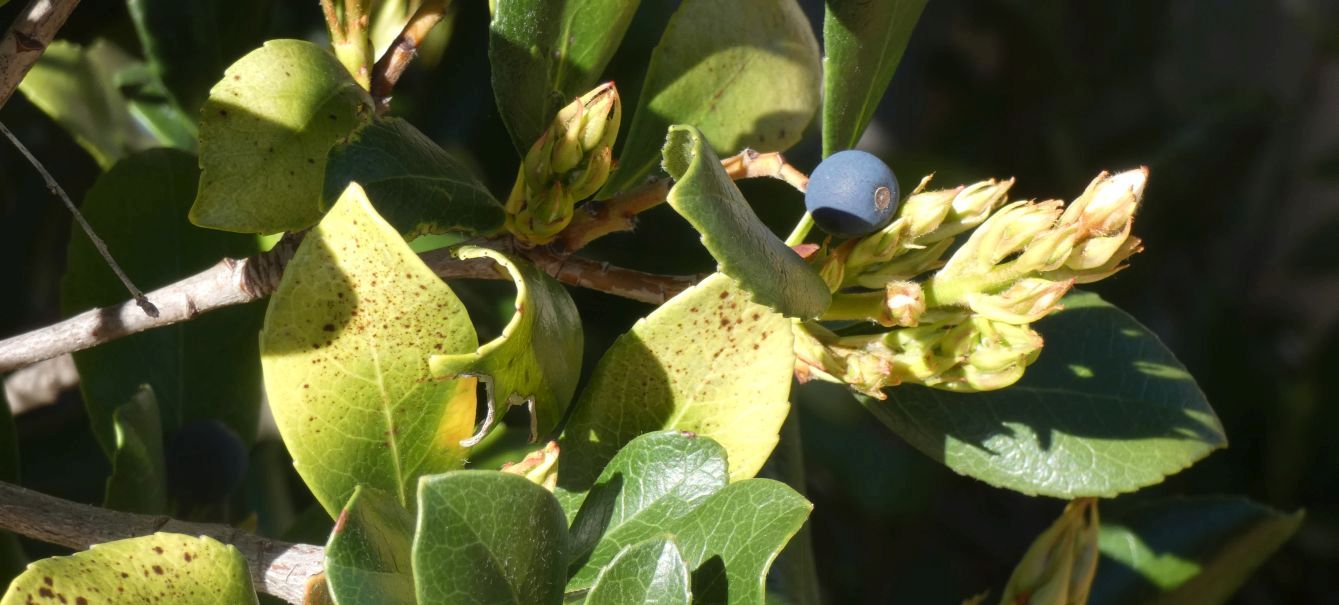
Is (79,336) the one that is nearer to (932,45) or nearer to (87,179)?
(87,179)

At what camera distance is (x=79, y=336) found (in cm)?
91

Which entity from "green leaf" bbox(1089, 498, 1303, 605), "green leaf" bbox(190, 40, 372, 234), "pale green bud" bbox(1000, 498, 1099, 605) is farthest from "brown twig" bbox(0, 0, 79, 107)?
"green leaf" bbox(1089, 498, 1303, 605)

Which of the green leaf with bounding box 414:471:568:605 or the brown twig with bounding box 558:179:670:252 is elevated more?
the brown twig with bounding box 558:179:670:252

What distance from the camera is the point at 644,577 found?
2.37ft

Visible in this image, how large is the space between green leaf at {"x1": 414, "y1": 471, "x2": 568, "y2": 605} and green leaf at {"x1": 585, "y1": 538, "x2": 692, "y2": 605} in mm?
42

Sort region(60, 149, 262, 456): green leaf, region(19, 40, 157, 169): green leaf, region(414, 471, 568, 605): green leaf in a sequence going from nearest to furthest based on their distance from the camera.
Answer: region(414, 471, 568, 605): green leaf < region(60, 149, 262, 456): green leaf < region(19, 40, 157, 169): green leaf

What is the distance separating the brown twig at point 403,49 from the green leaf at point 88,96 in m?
0.52

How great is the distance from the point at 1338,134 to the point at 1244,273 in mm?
1164

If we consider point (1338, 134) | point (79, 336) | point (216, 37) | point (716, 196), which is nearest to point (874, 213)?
point (716, 196)

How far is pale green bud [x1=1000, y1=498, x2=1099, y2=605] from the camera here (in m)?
1.13

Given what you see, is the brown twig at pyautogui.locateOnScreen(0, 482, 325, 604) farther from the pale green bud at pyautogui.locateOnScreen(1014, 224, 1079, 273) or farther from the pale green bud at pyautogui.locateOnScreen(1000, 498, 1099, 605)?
the pale green bud at pyautogui.locateOnScreen(1000, 498, 1099, 605)

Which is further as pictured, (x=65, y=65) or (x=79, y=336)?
(x=65, y=65)

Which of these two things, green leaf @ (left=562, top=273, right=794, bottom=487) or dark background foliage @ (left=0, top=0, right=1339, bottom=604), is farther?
dark background foliage @ (left=0, top=0, right=1339, bottom=604)

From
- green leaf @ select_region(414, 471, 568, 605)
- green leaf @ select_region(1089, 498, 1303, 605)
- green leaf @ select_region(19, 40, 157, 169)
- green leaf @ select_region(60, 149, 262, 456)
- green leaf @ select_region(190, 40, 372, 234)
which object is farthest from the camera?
green leaf @ select_region(1089, 498, 1303, 605)
